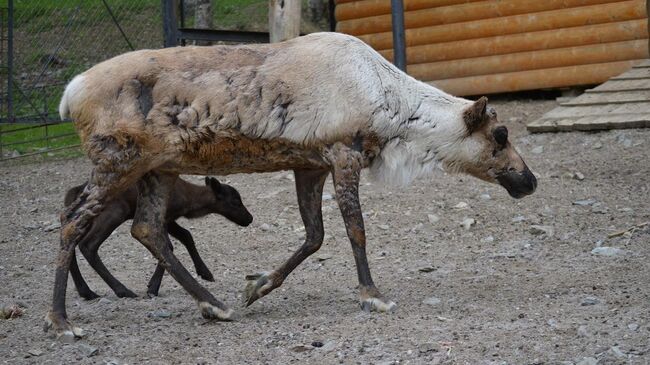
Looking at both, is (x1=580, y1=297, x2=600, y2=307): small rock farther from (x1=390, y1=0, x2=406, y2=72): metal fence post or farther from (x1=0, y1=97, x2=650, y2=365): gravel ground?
(x1=390, y1=0, x2=406, y2=72): metal fence post

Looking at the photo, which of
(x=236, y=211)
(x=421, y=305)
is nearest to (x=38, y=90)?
(x=236, y=211)

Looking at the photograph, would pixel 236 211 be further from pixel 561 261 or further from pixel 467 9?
pixel 467 9

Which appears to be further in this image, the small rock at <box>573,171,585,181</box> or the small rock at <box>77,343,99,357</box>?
the small rock at <box>573,171,585,181</box>

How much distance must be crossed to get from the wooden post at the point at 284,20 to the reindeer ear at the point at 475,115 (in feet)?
14.3

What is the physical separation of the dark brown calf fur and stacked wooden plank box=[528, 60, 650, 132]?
4.16 meters

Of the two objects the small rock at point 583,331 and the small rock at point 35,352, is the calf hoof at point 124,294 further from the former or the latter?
the small rock at point 583,331

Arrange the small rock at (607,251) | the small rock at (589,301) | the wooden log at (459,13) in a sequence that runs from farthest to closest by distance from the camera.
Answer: the wooden log at (459,13), the small rock at (607,251), the small rock at (589,301)

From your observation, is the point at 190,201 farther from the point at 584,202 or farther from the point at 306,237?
the point at 584,202

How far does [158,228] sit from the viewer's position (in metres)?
6.69

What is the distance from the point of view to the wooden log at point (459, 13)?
13.3 m

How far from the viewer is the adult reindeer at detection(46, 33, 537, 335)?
6344 millimetres

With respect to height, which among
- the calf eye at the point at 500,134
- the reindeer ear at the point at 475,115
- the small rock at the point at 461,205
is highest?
the reindeer ear at the point at 475,115

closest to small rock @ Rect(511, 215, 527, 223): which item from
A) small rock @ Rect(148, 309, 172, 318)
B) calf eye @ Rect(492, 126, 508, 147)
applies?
calf eye @ Rect(492, 126, 508, 147)

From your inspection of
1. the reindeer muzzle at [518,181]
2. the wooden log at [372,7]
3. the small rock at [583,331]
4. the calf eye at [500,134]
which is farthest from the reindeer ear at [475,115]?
the wooden log at [372,7]
